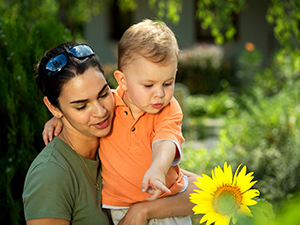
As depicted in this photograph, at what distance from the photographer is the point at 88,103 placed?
64.5 inches

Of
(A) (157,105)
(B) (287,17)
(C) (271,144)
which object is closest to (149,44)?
(A) (157,105)

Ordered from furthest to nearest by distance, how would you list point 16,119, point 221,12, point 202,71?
point 202,71
point 221,12
point 16,119

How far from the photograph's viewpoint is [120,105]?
179cm

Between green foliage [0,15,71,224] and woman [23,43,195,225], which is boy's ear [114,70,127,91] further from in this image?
green foliage [0,15,71,224]

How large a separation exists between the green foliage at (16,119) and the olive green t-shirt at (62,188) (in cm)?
53

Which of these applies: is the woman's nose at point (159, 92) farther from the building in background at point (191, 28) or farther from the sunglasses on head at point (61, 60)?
the building in background at point (191, 28)

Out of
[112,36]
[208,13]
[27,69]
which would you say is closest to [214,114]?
[208,13]

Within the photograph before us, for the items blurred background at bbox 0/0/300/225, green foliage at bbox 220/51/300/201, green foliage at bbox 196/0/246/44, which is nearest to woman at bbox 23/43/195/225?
blurred background at bbox 0/0/300/225

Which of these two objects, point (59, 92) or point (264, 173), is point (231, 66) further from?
point (59, 92)

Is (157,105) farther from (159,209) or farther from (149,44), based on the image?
(159,209)

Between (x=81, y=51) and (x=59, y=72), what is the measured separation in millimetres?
174

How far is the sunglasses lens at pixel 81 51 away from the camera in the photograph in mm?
1674

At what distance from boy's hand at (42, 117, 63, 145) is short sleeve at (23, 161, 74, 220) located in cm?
31

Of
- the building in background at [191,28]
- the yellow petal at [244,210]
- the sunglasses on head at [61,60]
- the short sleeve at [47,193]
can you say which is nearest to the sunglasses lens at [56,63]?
the sunglasses on head at [61,60]
